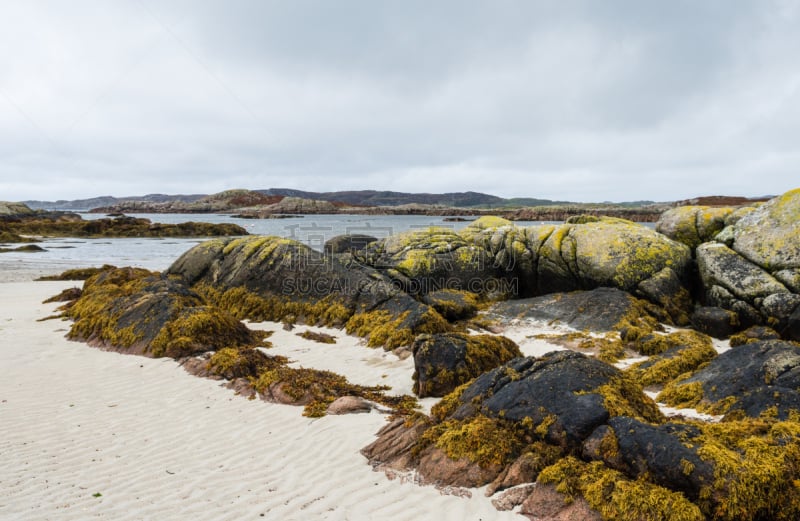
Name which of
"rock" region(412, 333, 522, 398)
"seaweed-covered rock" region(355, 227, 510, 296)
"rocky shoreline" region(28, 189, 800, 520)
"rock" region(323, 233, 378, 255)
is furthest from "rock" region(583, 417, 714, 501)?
"rock" region(323, 233, 378, 255)

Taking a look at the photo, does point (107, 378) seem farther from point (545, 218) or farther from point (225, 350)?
point (545, 218)

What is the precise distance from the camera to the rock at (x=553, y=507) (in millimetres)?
4102

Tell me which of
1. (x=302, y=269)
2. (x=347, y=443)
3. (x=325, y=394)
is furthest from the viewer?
(x=302, y=269)

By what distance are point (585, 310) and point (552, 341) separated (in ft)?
7.41

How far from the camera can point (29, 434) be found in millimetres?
6520

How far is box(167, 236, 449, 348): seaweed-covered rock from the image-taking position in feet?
40.6

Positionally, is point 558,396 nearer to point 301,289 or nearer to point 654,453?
point 654,453

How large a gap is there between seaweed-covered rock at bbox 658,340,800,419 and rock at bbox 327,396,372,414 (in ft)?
16.8

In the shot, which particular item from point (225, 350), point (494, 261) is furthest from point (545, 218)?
point (225, 350)

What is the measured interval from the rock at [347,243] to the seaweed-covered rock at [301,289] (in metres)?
4.11

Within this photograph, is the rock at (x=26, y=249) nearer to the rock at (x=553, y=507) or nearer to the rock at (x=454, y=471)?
the rock at (x=454, y=471)

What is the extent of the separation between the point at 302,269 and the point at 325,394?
809 centimetres

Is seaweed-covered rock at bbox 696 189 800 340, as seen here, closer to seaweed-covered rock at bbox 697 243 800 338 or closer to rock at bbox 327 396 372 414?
seaweed-covered rock at bbox 697 243 800 338

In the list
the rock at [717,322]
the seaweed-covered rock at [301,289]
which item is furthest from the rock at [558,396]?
the rock at [717,322]
